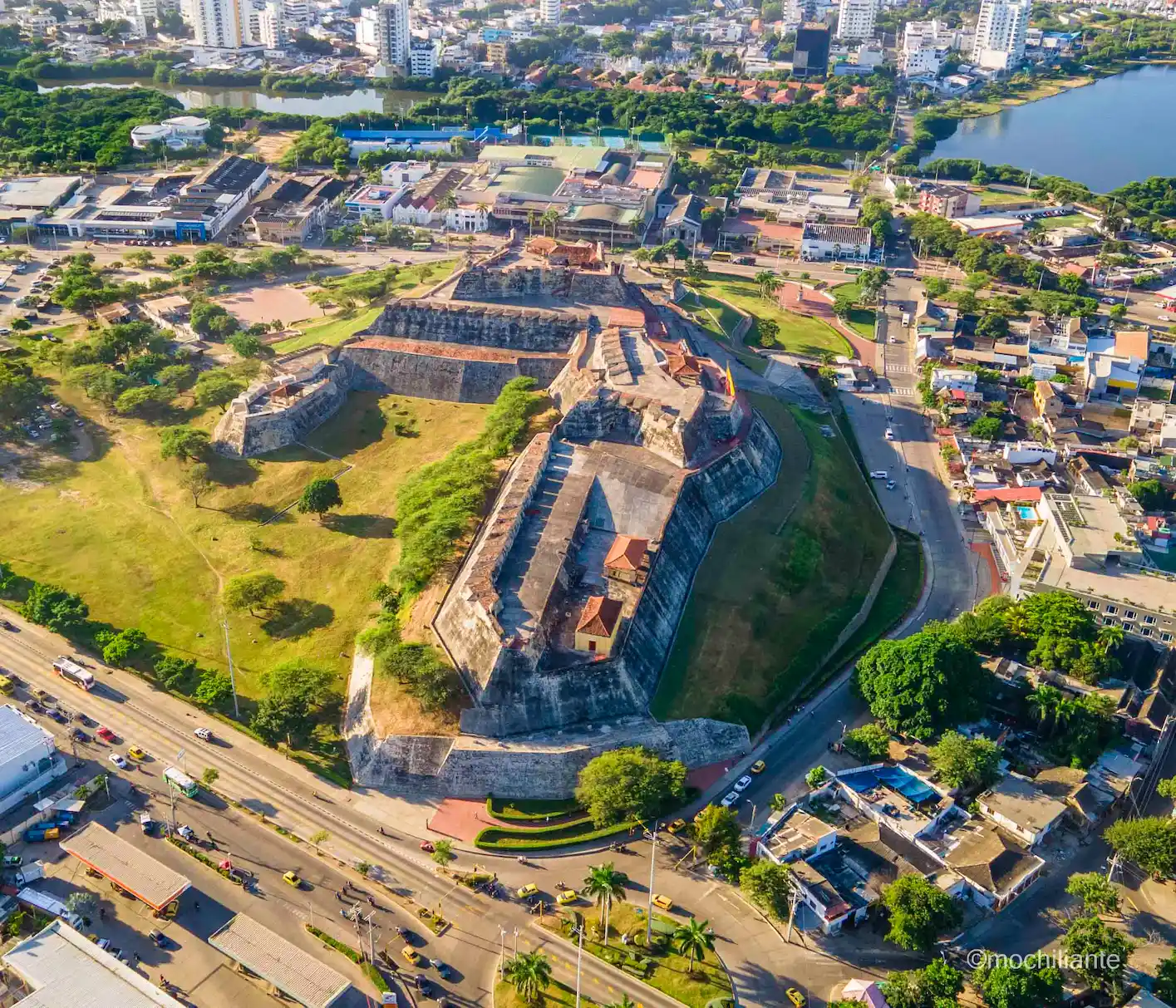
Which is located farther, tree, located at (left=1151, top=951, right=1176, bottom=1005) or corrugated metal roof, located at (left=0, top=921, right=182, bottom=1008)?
tree, located at (left=1151, top=951, right=1176, bottom=1005)

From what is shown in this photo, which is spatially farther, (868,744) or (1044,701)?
(1044,701)

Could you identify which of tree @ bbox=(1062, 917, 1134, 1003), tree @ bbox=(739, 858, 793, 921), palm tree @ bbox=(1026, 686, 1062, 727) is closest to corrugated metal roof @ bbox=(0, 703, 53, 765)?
tree @ bbox=(739, 858, 793, 921)

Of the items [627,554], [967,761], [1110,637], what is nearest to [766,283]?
[1110,637]

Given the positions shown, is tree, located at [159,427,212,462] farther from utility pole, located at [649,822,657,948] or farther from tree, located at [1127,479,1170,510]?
tree, located at [1127,479,1170,510]

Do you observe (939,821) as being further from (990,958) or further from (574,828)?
(574,828)

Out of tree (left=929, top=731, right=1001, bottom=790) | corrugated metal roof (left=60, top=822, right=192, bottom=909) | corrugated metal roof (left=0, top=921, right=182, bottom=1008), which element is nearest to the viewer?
corrugated metal roof (left=0, top=921, right=182, bottom=1008)

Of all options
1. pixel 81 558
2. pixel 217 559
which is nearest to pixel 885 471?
pixel 217 559

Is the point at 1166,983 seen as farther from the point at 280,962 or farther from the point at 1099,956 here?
the point at 280,962
